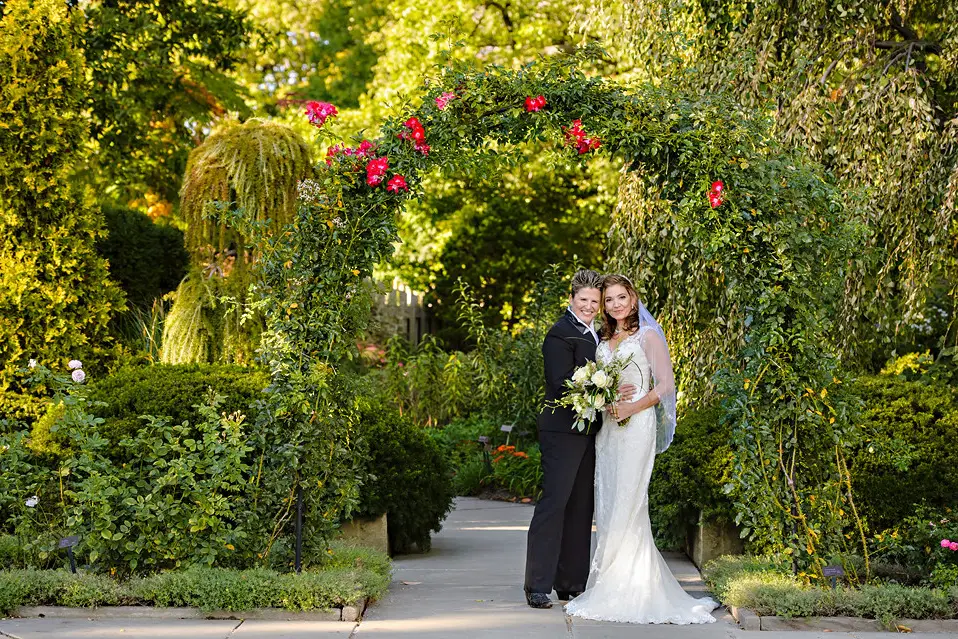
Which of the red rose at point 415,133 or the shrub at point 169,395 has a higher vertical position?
the red rose at point 415,133

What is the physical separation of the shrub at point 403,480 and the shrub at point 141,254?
6032 mm

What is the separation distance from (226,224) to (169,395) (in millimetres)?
2937

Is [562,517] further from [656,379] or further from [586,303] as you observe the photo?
[586,303]

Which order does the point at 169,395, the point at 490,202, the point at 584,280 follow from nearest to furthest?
the point at 584,280
the point at 169,395
the point at 490,202

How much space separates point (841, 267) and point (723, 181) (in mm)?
887

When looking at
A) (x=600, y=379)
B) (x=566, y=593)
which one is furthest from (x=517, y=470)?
(x=600, y=379)

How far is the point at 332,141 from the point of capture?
6074 mm

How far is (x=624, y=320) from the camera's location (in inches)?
250

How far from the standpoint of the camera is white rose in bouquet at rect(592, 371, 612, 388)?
5.81 meters

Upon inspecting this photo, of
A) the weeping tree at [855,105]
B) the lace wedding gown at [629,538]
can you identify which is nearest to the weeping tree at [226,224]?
Result: the weeping tree at [855,105]

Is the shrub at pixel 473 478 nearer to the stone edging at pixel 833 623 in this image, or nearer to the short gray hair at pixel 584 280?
the short gray hair at pixel 584 280

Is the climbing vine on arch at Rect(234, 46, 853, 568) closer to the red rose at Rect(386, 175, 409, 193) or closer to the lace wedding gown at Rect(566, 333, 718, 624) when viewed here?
the red rose at Rect(386, 175, 409, 193)

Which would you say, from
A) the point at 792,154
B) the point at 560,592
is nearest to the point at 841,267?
the point at 792,154

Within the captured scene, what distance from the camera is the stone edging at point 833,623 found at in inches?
211
